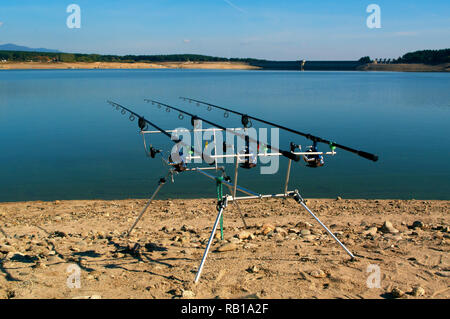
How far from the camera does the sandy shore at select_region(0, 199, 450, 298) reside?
611cm

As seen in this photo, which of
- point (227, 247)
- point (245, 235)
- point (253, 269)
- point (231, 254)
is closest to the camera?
point (253, 269)

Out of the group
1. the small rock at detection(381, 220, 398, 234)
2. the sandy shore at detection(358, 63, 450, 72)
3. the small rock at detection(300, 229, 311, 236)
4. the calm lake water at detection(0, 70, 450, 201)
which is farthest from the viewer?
the sandy shore at detection(358, 63, 450, 72)

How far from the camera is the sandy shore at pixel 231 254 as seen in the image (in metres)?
6.11

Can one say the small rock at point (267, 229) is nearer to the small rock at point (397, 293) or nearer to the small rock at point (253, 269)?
the small rock at point (253, 269)

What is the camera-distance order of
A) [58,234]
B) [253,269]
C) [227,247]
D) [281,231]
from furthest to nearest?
[58,234] < [281,231] < [227,247] < [253,269]

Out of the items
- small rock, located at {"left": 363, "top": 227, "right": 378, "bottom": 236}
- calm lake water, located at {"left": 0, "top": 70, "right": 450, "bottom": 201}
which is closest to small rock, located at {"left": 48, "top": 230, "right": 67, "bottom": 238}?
calm lake water, located at {"left": 0, "top": 70, "right": 450, "bottom": 201}

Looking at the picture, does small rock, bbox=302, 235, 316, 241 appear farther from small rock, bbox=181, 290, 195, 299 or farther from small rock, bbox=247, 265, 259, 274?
small rock, bbox=181, 290, 195, 299

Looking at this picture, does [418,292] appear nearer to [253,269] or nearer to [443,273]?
[443,273]

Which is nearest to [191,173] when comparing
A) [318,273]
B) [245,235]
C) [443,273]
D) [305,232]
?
[245,235]

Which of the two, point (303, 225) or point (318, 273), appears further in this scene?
point (303, 225)

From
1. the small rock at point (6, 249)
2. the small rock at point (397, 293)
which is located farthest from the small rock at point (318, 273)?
the small rock at point (6, 249)

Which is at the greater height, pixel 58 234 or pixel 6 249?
pixel 6 249

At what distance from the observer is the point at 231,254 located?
759cm

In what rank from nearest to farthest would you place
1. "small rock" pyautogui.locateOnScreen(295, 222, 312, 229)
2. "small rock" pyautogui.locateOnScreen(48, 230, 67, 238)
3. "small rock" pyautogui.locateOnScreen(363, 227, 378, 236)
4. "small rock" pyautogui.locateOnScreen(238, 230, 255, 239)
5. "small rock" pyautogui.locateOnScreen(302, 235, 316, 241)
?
"small rock" pyautogui.locateOnScreen(302, 235, 316, 241) < "small rock" pyautogui.locateOnScreen(238, 230, 255, 239) < "small rock" pyautogui.locateOnScreen(363, 227, 378, 236) < "small rock" pyautogui.locateOnScreen(48, 230, 67, 238) < "small rock" pyautogui.locateOnScreen(295, 222, 312, 229)
